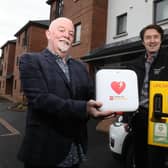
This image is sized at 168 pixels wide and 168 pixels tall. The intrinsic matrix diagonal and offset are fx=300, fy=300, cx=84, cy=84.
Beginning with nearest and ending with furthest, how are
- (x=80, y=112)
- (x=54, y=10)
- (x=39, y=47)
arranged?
1. (x=80, y=112)
2. (x=54, y=10)
3. (x=39, y=47)

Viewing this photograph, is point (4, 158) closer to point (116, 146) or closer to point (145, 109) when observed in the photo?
point (116, 146)

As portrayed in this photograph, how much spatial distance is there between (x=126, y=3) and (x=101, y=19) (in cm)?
195

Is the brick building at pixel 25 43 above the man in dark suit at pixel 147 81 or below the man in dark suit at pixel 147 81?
above

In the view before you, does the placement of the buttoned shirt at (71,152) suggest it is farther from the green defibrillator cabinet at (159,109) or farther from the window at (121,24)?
the window at (121,24)

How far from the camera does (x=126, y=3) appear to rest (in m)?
15.2

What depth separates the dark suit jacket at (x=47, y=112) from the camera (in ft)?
6.07

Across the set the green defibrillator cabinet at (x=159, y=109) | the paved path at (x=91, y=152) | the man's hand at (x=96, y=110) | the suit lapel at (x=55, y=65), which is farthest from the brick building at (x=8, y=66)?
the man's hand at (x=96, y=110)

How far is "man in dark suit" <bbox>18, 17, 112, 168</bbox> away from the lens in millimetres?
1854

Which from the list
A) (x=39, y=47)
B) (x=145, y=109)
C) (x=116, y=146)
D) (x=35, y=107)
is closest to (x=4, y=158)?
(x=116, y=146)

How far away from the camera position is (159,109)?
2.35 metres

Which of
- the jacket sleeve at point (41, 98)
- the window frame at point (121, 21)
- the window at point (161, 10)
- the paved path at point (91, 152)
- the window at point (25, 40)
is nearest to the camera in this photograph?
the jacket sleeve at point (41, 98)

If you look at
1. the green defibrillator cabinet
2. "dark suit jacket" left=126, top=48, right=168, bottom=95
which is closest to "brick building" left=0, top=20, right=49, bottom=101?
"dark suit jacket" left=126, top=48, right=168, bottom=95

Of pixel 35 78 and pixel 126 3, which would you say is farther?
pixel 126 3

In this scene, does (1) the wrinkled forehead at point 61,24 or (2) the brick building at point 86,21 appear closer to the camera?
(1) the wrinkled forehead at point 61,24
